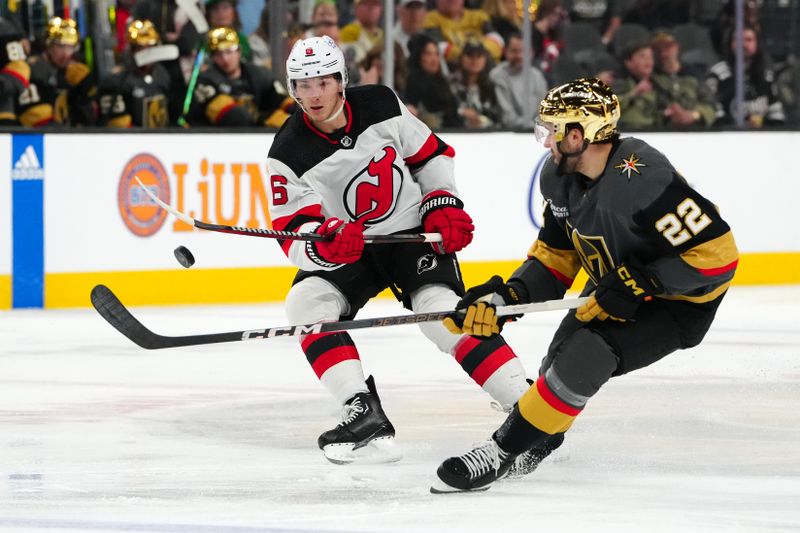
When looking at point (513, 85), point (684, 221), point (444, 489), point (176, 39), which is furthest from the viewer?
point (513, 85)

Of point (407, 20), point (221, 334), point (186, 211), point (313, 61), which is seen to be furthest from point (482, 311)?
point (407, 20)

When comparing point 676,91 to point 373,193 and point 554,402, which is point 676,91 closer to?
point 373,193

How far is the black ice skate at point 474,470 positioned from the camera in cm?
334

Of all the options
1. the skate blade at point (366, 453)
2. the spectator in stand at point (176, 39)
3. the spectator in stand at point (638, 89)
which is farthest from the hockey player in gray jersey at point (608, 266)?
the spectator in stand at point (638, 89)

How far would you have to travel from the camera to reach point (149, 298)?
7.16 metres

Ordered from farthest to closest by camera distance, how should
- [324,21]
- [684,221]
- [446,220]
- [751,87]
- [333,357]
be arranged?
1. [751,87]
2. [324,21]
3. [446,220]
4. [333,357]
5. [684,221]

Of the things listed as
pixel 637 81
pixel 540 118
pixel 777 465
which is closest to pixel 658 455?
pixel 777 465

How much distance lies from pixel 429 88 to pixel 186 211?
1.54 meters

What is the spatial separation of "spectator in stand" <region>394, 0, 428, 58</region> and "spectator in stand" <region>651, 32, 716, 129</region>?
54.9 inches

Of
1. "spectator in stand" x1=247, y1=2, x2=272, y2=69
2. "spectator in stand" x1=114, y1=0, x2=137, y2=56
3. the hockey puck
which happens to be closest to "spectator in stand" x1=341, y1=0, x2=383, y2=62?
"spectator in stand" x1=247, y1=2, x2=272, y2=69

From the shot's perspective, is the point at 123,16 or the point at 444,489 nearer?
the point at 444,489

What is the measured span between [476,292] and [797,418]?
50.1 inches

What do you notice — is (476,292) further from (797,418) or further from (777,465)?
(797,418)

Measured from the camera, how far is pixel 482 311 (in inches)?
135
